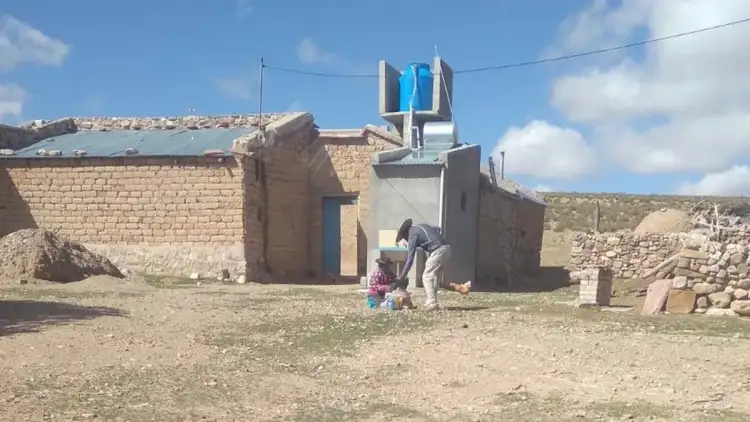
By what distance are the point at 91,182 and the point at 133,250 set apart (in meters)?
2.22

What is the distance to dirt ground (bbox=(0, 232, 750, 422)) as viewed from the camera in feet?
20.6

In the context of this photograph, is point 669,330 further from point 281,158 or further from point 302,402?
point 281,158

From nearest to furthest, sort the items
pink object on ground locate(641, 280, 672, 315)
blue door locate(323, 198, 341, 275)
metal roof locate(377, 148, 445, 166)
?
pink object on ground locate(641, 280, 672, 315) < metal roof locate(377, 148, 445, 166) < blue door locate(323, 198, 341, 275)

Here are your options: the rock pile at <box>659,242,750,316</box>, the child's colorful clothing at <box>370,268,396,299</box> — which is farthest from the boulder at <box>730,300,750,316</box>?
the child's colorful clothing at <box>370,268,396,299</box>

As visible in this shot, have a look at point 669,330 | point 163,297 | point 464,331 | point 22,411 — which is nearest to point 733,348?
point 669,330

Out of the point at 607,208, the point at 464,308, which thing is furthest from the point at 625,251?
the point at 607,208

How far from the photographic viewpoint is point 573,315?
12.4 meters

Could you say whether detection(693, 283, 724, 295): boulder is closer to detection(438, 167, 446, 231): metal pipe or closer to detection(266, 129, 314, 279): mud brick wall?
detection(438, 167, 446, 231): metal pipe

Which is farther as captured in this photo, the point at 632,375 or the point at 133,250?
the point at 133,250

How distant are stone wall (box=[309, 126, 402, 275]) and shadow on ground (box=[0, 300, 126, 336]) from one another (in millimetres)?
12485

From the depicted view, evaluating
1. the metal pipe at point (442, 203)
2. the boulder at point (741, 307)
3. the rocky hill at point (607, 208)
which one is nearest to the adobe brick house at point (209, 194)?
the metal pipe at point (442, 203)

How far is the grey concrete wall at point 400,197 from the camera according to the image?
63.6 feet

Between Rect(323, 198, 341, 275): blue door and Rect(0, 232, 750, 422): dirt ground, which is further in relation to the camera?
Rect(323, 198, 341, 275): blue door

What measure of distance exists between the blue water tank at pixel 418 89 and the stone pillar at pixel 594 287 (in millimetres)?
10437
